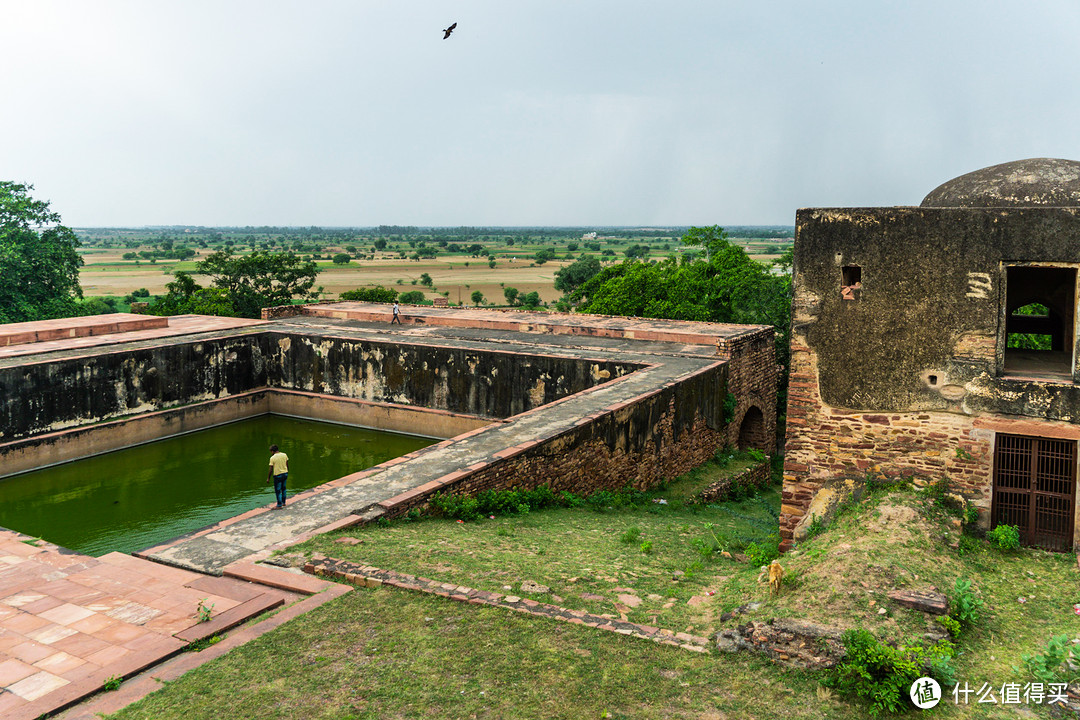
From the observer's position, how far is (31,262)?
22594mm

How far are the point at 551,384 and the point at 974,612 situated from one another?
10.4 m

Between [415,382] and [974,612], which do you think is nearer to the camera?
[974,612]

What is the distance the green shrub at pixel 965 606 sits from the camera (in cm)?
500

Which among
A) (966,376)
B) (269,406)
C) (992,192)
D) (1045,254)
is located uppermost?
(992,192)

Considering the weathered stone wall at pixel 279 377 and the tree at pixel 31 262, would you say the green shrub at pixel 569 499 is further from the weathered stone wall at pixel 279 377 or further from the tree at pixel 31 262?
A: the tree at pixel 31 262

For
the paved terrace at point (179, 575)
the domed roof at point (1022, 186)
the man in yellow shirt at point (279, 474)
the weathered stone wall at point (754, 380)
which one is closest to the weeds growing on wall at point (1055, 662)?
the domed roof at point (1022, 186)

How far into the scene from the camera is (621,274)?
99.9ft

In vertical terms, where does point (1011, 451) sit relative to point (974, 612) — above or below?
above

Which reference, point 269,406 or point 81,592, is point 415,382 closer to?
point 269,406

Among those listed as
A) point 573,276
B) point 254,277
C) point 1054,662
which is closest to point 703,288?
point 254,277

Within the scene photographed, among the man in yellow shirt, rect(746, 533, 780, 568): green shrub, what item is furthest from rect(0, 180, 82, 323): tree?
rect(746, 533, 780, 568): green shrub

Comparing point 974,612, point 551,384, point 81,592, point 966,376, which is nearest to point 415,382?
point 551,384

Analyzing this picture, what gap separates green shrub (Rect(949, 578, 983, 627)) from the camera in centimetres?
500

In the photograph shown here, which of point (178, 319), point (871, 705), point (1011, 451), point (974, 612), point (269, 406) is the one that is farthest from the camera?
point (178, 319)
